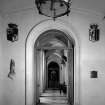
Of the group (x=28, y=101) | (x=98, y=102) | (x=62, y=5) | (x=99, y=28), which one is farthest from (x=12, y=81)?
(x=62, y=5)

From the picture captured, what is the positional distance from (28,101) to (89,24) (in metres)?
4.02

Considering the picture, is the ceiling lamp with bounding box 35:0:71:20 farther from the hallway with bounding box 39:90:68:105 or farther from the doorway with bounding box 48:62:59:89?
the doorway with bounding box 48:62:59:89

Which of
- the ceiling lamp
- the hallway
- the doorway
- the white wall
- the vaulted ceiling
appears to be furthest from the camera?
the doorway

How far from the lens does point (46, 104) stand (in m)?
11.7

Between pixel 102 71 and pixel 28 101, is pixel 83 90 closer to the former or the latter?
pixel 102 71

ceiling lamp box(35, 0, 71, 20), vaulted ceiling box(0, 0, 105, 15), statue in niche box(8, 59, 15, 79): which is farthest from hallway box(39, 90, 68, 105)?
ceiling lamp box(35, 0, 71, 20)

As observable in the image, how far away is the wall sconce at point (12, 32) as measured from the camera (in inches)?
358

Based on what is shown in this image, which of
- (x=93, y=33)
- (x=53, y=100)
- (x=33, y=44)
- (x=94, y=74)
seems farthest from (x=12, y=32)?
(x=53, y=100)

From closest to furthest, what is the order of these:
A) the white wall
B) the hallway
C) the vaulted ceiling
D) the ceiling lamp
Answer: the ceiling lamp → the vaulted ceiling → the white wall → the hallway

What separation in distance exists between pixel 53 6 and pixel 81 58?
505 centimetres

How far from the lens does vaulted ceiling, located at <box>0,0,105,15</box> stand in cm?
811

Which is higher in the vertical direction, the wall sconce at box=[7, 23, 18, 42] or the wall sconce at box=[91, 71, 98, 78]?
the wall sconce at box=[7, 23, 18, 42]

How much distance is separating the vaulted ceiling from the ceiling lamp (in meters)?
3.84

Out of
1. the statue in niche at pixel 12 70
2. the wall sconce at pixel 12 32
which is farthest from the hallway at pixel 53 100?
the wall sconce at pixel 12 32
